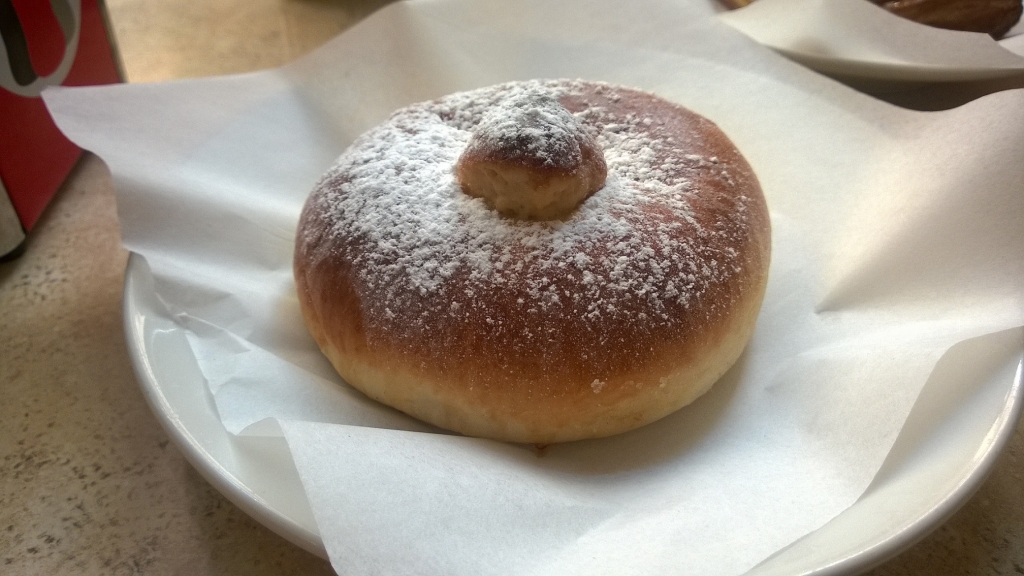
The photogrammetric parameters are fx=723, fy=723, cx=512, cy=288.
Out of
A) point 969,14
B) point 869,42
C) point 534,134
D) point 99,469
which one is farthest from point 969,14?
point 99,469

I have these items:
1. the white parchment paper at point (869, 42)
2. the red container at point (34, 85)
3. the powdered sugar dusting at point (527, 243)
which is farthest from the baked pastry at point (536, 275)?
the red container at point (34, 85)

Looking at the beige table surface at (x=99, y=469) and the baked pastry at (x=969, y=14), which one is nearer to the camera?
the beige table surface at (x=99, y=469)

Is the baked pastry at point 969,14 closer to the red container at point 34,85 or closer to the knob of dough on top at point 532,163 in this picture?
the knob of dough on top at point 532,163

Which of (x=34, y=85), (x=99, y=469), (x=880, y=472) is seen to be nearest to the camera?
(x=880, y=472)

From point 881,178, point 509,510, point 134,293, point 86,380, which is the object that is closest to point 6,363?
point 86,380

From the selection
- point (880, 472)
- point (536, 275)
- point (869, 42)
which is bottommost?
point (880, 472)

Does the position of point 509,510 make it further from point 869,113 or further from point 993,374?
point 869,113

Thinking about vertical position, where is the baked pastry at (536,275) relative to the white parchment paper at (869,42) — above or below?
below

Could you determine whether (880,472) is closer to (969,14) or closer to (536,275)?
(536,275)

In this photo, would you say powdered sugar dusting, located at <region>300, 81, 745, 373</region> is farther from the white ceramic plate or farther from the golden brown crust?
the golden brown crust
